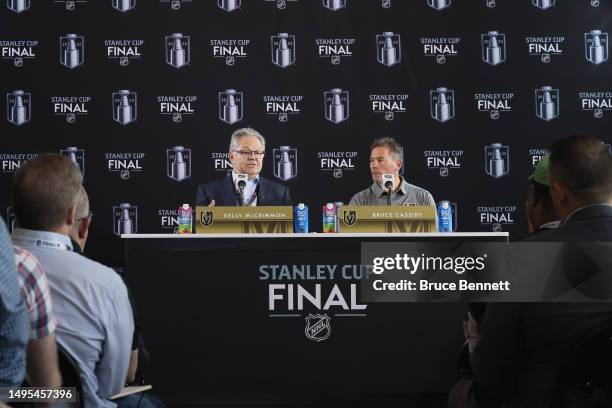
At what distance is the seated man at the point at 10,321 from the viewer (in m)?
1.07

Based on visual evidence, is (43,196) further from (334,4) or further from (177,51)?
A: (334,4)

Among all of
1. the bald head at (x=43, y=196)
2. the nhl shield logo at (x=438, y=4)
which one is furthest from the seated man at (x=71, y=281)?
the nhl shield logo at (x=438, y=4)

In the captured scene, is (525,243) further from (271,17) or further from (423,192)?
(271,17)

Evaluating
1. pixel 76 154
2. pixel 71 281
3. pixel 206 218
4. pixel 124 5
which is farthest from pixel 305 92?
pixel 71 281

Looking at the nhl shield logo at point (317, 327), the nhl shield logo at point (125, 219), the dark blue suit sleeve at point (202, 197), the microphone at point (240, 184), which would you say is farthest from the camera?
the nhl shield logo at point (125, 219)

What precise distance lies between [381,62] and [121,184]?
2219mm

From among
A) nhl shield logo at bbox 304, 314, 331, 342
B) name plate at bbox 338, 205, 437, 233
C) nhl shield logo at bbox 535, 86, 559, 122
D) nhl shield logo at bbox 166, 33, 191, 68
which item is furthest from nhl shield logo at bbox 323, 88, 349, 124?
nhl shield logo at bbox 304, 314, 331, 342

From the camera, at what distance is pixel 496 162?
19.3 ft

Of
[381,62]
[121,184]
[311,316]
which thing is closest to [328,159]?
[381,62]

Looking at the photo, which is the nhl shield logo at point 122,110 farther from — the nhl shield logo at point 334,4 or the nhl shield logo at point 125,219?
the nhl shield logo at point 334,4

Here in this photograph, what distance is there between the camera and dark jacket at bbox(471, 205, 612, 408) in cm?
153

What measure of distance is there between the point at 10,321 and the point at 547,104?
5424 millimetres

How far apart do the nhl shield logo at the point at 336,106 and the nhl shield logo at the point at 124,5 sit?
5.50 feet

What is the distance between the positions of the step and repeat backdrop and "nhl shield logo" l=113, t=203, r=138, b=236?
2 cm
